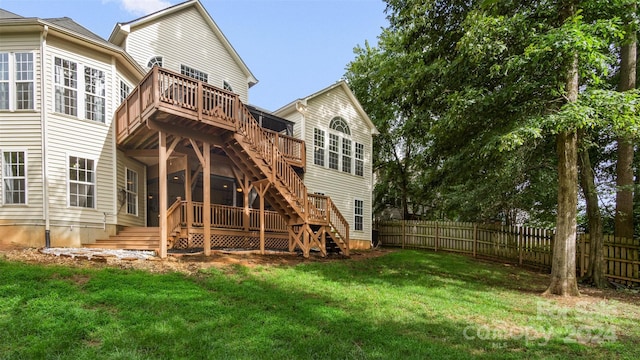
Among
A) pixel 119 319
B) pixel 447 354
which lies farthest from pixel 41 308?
pixel 447 354

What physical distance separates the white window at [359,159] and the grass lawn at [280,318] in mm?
10719

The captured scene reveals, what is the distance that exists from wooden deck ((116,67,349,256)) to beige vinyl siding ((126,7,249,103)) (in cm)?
423

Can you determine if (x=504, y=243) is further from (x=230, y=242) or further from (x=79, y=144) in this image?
(x=79, y=144)

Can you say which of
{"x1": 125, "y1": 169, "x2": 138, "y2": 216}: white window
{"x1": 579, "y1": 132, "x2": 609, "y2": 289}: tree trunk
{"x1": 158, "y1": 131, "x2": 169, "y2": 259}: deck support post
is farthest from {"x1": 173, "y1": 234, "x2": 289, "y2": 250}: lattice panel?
{"x1": 579, "y1": 132, "x2": 609, "y2": 289}: tree trunk

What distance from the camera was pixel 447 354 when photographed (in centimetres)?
470

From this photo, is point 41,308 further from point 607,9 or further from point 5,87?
point 607,9

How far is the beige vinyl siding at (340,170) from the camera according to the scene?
17.1 meters

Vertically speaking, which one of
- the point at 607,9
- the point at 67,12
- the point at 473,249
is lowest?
the point at 473,249

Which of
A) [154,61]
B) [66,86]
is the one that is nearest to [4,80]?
[66,86]

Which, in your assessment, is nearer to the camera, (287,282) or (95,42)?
(287,282)

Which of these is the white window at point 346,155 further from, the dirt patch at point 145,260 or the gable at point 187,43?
the dirt patch at point 145,260

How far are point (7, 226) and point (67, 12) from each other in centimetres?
853

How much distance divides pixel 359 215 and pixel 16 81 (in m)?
14.5

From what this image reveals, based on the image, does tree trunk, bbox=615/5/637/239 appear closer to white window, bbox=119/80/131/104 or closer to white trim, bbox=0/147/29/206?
white window, bbox=119/80/131/104
